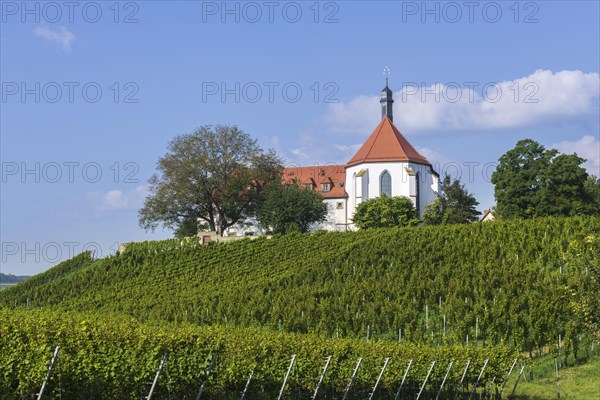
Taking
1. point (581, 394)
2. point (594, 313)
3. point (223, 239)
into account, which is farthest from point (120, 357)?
point (223, 239)

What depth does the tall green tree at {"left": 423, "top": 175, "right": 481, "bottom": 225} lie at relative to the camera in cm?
7450

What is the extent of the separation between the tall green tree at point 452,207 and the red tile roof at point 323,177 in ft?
38.8

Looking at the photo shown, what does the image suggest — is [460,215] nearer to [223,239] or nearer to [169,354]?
[223,239]

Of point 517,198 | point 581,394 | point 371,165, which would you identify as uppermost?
point 371,165

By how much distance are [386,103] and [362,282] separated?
51938 millimetres

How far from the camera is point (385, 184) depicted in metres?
81.8

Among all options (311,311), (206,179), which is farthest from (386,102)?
(311,311)

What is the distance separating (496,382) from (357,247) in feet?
89.2

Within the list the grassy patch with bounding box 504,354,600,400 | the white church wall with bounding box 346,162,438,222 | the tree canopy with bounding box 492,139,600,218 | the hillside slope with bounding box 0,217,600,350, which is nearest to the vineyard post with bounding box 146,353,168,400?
the grassy patch with bounding box 504,354,600,400

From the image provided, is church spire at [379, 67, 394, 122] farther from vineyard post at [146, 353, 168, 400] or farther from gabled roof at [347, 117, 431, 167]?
vineyard post at [146, 353, 168, 400]

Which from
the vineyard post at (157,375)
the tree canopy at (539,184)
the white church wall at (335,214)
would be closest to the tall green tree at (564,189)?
the tree canopy at (539,184)

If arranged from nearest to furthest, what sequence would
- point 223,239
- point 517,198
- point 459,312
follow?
1. point 459,312
2. point 223,239
3. point 517,198

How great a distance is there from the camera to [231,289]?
4425 centimetres

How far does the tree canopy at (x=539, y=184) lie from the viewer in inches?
2429
